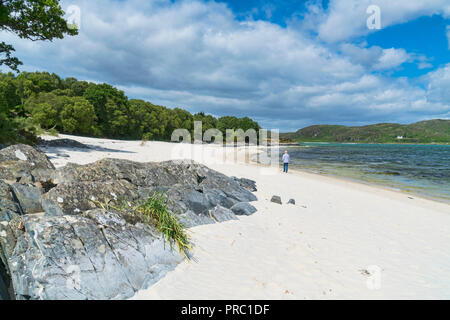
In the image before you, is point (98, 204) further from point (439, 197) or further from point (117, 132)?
point (117, 132)

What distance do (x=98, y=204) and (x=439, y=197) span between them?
2020 cm

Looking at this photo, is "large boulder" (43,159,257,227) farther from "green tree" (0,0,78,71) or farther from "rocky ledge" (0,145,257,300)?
"green tree" (0,0,78,71)

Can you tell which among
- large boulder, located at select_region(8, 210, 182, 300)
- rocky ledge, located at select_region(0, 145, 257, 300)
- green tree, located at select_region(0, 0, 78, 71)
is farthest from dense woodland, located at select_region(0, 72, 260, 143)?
large boulder, located at select_region(8, 210, 182, 300)

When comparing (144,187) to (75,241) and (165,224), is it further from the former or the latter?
(75,241)

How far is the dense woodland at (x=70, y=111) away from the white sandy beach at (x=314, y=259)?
15.7 metres

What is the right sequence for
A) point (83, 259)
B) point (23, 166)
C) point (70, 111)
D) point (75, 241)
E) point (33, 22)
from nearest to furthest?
1. point (83, 259)
2. point (75, 241)
3. point (23, 166)
4. point (33, 22)
5. point (70, 111)

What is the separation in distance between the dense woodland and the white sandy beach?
619 inches

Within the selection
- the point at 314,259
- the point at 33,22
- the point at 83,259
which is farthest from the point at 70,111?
the point at 314,259

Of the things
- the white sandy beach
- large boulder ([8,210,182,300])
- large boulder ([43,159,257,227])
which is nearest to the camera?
Result: large boulder ([8,210,182,300])

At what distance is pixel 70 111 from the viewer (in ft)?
138

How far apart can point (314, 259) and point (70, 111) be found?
48.4 metres

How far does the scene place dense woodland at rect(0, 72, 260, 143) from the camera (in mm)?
21391
